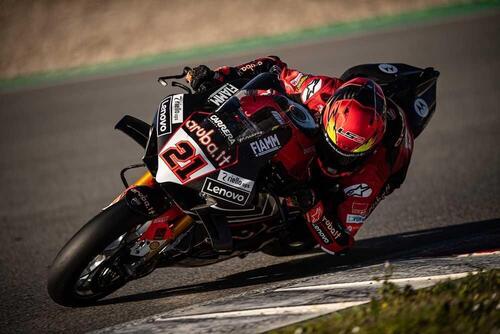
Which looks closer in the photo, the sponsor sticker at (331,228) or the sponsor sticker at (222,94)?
the sponsor sticker at (222,94)

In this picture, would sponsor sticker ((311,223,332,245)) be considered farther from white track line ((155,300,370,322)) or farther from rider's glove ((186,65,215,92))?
rider's glove ((186,65,215,92))

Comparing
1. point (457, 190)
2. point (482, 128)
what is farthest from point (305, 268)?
point (482, 128)

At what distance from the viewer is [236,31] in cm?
1465

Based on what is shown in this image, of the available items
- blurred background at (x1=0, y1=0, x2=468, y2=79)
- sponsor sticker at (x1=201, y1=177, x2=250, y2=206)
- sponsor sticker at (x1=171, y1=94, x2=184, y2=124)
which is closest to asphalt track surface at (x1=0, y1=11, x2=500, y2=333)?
sponsor sticker at (x1=201, y1=177, x2=250, y2=206)

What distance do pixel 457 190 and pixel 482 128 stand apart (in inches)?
82.9

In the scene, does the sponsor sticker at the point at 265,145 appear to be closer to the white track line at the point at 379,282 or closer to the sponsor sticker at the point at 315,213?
the sponsor sticker at the point at 315,213

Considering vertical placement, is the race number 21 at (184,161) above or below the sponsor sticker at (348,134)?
above

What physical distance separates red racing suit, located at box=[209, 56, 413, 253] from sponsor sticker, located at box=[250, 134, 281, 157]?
55cm

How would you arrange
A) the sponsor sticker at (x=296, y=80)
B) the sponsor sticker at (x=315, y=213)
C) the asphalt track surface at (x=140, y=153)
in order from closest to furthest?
the sponsor sticker at (x=315, y=213)
the asphalt track surface at (x=140, y=153)
the sponsor sticker at (x=296, y=80)

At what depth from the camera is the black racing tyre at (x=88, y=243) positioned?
13.6 feet

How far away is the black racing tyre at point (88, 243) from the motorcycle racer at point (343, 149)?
3.07ft

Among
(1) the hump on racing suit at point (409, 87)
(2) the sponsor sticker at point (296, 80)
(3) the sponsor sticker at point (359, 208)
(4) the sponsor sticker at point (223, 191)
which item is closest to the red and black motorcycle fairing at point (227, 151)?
(4) the sponsor sticker at point (223, 191)

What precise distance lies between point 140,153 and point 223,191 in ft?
16.0

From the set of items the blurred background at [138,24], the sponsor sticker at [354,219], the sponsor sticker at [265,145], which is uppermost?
the sponsor sticker at [265,145]
